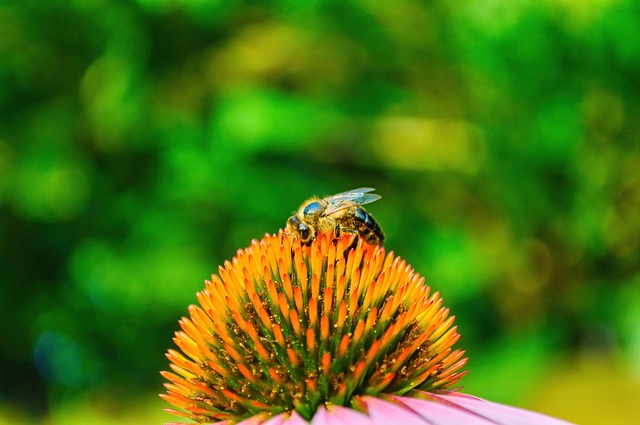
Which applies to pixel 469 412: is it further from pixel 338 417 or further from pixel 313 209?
pixel 313 209

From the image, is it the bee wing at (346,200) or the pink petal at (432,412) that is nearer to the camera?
the pink petal at (432,412)

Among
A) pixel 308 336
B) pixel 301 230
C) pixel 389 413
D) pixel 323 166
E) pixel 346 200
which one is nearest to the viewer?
pixel 389 413

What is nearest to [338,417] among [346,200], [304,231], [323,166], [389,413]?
[389,413]

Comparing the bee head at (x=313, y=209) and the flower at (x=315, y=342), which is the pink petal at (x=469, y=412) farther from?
the bee head at (x=313, y=209)

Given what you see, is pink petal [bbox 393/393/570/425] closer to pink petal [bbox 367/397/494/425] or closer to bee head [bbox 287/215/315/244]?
pink petal [bbox 367/397/494/425]

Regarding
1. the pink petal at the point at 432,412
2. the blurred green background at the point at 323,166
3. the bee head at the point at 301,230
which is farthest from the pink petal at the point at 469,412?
the blurred green background at the point at 323,166
